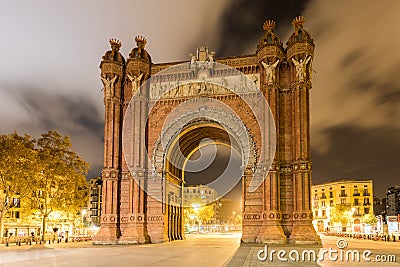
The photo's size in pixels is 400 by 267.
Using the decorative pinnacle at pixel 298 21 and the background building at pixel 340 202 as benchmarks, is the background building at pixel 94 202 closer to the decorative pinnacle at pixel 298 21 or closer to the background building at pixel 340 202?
the background building at pixel 340 202

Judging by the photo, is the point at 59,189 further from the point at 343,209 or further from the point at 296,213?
the point at 343,209

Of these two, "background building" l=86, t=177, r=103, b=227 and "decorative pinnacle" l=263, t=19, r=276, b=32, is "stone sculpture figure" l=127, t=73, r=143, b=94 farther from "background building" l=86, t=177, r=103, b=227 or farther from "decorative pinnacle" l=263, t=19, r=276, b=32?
"background building" l=86, t=177, r=103, b=227

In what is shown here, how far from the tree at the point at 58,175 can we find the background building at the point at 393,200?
127 meters

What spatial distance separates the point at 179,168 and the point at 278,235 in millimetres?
14161

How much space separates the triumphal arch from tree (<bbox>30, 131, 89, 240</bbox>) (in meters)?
4.87

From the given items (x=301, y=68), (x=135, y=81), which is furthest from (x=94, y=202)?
(x=301, y=68)

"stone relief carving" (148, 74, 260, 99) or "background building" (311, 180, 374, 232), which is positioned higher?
"stone relief carving" (148, 74, 260, 99)

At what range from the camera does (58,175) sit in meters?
39.0

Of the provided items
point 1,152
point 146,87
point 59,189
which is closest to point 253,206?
point 146,87

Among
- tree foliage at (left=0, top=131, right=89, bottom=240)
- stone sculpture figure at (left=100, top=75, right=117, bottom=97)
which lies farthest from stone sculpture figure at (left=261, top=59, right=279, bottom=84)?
tree foliage at (left=0, top=131, right=89, bottom=240)

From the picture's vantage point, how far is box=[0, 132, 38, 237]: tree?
114 feet

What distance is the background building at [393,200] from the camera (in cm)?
14107

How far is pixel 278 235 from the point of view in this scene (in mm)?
31891

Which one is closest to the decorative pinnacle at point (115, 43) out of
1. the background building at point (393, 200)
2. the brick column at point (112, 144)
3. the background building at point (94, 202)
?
the brick column at point (112, 144)
